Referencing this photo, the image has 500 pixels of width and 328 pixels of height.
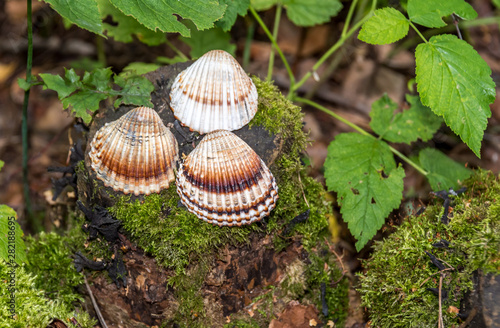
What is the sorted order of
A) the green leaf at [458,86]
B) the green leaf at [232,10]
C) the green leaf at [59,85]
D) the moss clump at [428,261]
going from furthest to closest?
the green leaf at [232,10] → the green leaf at [59,85] → the green leaf at [458,86] → the moss clump at [428,261]

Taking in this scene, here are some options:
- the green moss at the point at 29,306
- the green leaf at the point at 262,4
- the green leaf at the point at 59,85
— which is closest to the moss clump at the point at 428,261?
the green moss at the point at 29,306

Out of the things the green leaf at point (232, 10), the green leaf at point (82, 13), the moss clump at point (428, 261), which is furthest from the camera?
the green leaf at point (232, 10)

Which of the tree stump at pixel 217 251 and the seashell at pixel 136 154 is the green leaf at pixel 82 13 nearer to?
the seashell at pixel 136 154

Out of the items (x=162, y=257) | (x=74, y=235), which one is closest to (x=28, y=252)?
(x=74, y=235)

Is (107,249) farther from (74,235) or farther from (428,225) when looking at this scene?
(428,225)

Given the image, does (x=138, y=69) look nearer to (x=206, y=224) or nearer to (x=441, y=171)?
(x=206, y=224)
